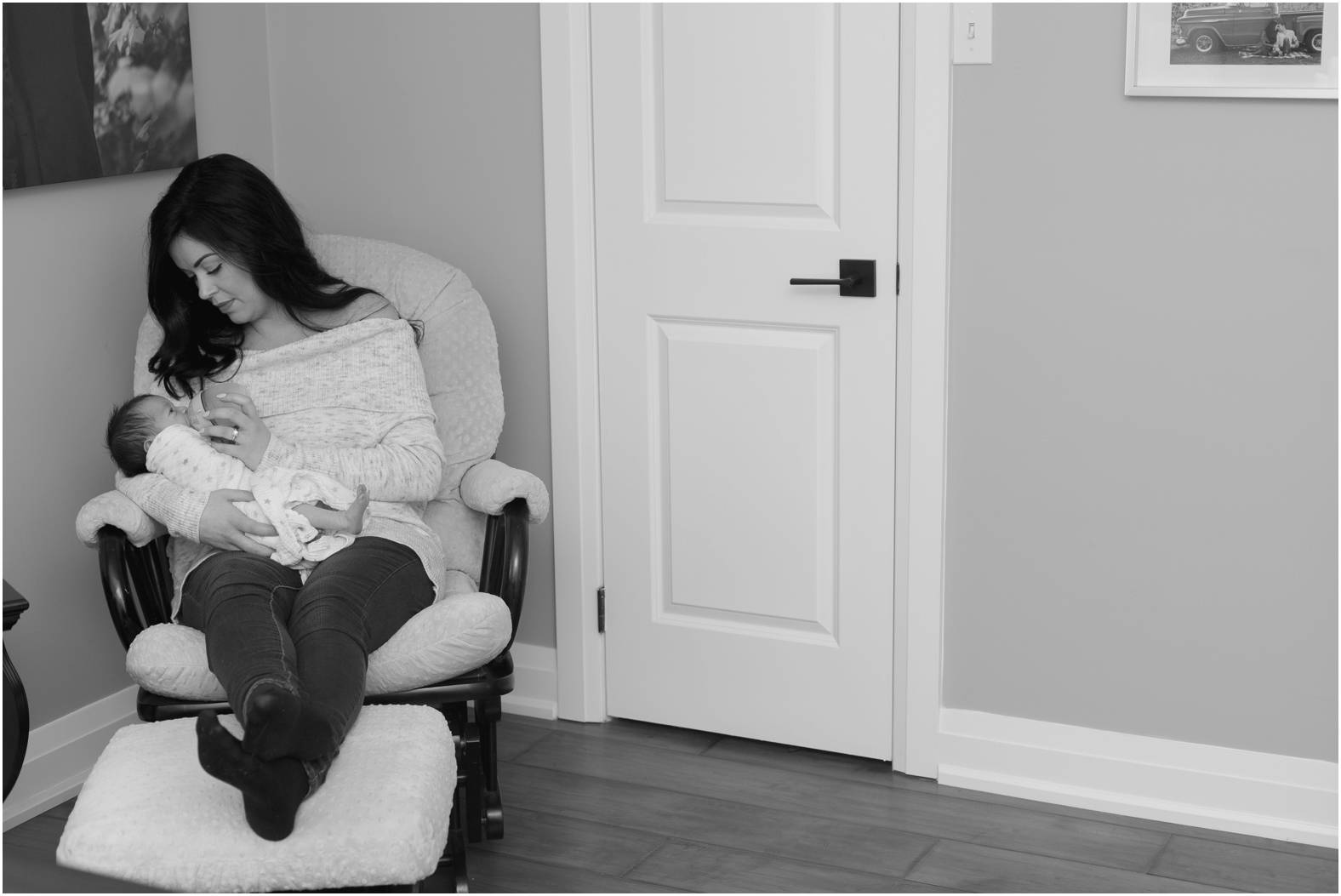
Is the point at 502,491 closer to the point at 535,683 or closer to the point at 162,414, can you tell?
the point at 162,414

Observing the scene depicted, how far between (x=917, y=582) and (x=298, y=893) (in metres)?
1.25

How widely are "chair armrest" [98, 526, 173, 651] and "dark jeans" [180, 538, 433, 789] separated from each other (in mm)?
86

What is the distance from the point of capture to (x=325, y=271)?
8.87ft

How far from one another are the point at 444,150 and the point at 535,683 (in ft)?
3.66

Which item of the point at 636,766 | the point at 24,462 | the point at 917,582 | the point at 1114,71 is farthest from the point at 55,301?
the point at 1114,71

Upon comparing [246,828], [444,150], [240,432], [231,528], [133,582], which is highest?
[444,150]

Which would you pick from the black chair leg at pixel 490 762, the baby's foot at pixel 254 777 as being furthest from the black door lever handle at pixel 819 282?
the baby's foot at pixel 254 777

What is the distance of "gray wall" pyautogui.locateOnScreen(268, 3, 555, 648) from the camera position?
291cm

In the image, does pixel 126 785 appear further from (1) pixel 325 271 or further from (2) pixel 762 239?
(2) pixel 762 239

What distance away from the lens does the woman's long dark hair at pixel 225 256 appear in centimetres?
253

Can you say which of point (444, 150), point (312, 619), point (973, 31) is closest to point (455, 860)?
point (312, 619)

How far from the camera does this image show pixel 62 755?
2764 millimetres

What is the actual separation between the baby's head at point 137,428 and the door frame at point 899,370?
0.77 m

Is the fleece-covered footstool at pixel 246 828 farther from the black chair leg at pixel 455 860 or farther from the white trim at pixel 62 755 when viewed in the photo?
the white trim at pixel 62 755
